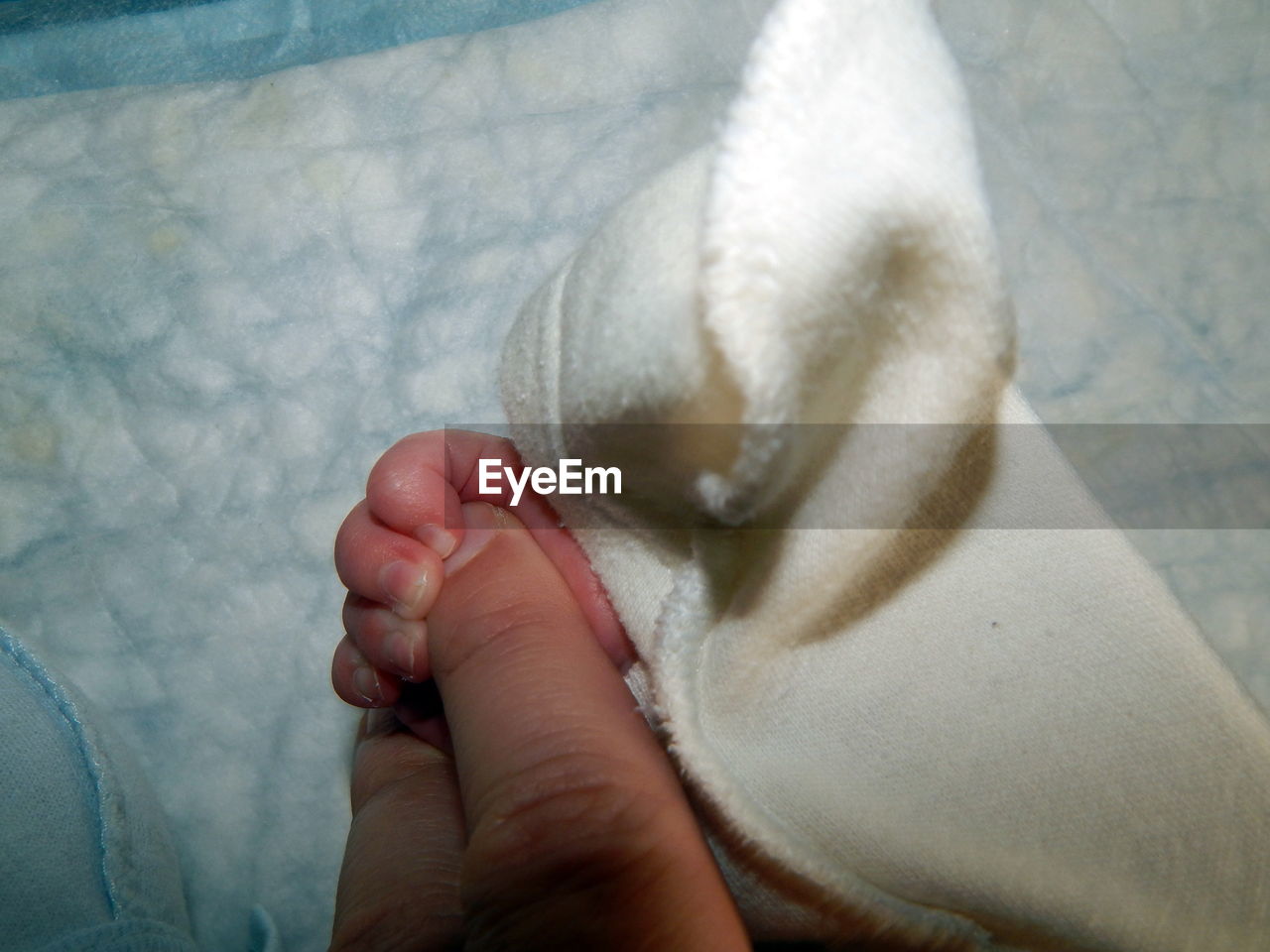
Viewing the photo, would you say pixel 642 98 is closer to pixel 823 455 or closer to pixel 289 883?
pixel 823 455

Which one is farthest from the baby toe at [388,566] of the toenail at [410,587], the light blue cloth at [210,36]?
the light blue cloth at [210,36]

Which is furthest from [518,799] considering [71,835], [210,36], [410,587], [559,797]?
[210,36]

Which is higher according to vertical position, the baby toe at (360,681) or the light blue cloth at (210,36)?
the light blue cloth at (210,36)

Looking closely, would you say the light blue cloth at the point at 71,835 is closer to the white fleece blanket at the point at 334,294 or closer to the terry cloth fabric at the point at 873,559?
the white fleece blanket at the point at 334,294

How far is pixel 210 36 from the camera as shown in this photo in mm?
727

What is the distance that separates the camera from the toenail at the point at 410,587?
0.48 m

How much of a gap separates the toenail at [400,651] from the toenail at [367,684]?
41mm

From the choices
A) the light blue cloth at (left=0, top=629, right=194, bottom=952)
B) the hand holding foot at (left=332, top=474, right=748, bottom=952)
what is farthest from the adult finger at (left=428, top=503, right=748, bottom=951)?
the light blue cloth at (left=0, top=629, right=194, bottom=952)

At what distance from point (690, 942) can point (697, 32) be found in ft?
2.11

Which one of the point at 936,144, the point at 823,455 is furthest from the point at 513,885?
the point at 936,144

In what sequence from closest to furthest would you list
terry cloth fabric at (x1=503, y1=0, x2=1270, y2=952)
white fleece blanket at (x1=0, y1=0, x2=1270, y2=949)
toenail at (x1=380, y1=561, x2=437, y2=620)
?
terry cloth fabric at (x1=503, y1=0, x2=1270, y2=952) < toenail at (x1=380, y1=561, x2=437, y2=620) < white fleece blanket at (x1=0, y1=0, x2=1270, y2=949)

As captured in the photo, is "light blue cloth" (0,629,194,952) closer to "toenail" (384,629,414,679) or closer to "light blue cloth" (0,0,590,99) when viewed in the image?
"toenail" (384,629,414,679)

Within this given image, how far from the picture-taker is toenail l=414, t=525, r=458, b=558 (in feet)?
1.60

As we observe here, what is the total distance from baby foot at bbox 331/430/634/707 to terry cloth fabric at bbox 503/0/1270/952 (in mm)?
44
